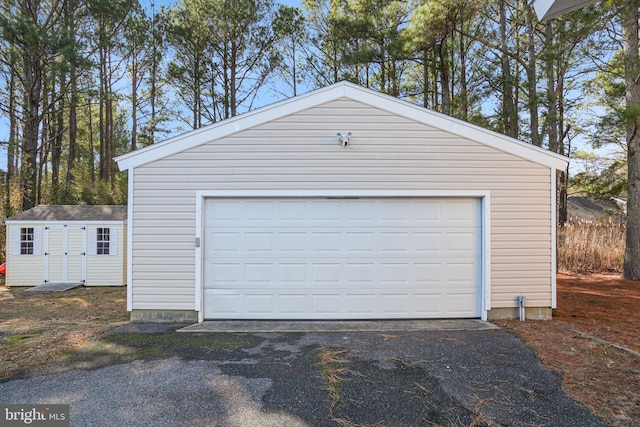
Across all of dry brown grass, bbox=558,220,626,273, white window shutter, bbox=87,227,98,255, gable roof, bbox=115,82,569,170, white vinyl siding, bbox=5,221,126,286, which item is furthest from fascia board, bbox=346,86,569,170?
white window shutter, bbox=87,227,98,255

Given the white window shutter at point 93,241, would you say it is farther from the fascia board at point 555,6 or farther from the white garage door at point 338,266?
the fascia board at point 555,6

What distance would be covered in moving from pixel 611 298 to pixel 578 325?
2.64 m

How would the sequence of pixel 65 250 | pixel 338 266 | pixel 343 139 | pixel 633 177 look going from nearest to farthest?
pixel 343 139 < pixel 338 266 < pixel 633 177 < pixel 65 250

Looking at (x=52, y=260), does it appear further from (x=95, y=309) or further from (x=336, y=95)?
(x=336, y=95)

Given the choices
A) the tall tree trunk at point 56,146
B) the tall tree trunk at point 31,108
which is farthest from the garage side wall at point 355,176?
the tall tree trunk at point 31,108

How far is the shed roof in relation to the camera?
28.6 ft

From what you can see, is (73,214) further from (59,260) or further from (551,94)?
(551,94)

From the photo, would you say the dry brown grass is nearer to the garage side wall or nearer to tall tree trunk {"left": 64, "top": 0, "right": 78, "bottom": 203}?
the garage side wall

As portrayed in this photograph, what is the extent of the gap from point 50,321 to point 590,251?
13.4 metres

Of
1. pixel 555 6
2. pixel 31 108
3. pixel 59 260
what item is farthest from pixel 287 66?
pixel 555 6

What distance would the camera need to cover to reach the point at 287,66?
15.0 meters

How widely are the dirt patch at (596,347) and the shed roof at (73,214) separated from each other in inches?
363

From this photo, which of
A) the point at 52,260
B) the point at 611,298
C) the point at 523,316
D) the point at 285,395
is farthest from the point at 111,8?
the point at 611,298

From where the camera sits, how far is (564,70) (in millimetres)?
11297
